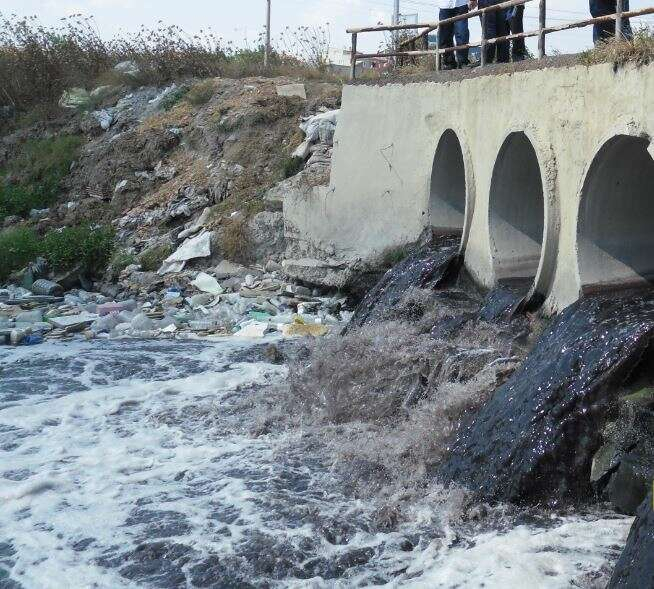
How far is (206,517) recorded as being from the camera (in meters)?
6.62

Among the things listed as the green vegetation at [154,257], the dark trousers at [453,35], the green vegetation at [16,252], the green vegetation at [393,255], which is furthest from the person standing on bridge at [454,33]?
the green vegetation at [16,252]

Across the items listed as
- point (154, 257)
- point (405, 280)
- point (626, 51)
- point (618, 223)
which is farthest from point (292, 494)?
point (154, 257)

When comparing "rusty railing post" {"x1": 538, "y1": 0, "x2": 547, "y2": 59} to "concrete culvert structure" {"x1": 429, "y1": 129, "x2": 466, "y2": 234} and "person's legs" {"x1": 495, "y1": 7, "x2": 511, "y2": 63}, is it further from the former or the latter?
"concrete culvert structure" {"x1": 429, "y1": 129, "x2": 466, "y2": 234}

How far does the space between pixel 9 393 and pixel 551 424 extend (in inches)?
233

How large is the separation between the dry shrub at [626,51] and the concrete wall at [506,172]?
3.9 inches

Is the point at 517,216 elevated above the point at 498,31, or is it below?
below

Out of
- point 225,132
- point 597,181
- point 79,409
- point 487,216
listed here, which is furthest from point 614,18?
point 225,132

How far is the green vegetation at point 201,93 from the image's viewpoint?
18.5 metres

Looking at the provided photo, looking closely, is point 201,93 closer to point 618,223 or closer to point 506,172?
point 506,172

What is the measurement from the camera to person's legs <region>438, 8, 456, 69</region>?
12.5 m

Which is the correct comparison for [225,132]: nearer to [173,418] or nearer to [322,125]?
[322,125]

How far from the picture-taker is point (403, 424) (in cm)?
794

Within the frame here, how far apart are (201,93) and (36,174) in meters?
3.74

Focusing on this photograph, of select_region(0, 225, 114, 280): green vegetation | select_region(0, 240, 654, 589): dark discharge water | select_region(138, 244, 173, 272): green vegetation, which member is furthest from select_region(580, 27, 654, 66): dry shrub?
select_region(0, 225, 114, 280): green vegetation
